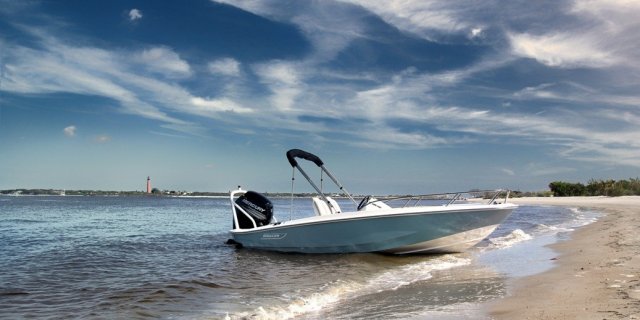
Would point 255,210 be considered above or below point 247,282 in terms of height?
above

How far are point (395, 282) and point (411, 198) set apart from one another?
147 inches

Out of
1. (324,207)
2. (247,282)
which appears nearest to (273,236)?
(324,207)

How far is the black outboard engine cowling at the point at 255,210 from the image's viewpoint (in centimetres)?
1530

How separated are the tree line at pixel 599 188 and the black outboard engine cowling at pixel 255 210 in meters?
53.8

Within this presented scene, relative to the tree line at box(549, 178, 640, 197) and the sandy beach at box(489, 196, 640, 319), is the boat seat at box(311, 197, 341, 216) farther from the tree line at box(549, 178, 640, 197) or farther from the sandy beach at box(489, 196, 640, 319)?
the tree line at box(549, 178, 640, 197)

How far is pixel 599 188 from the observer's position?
64.4 meters

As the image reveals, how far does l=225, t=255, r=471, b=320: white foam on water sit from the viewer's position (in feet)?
22.8

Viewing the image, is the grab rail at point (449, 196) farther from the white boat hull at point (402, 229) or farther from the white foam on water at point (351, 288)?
the white foam on water at point (351, 288)

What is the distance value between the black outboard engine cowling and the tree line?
177 feet

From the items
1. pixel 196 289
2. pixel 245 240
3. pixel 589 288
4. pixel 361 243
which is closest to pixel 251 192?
pixel 245 240

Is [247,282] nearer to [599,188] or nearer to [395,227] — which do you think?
[395,227]

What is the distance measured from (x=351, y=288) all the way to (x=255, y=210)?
6.97 meters

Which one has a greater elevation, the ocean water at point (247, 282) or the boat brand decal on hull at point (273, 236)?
the boat brand decal on hull at point (273, 236)

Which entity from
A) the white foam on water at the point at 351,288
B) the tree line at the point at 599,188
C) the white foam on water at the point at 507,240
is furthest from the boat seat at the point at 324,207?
the tree line at the point at 599,188
